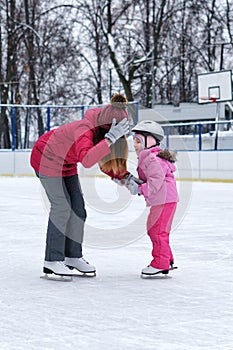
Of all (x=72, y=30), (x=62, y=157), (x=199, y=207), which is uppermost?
(x=72, y=30)

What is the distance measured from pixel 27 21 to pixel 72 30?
221 cm

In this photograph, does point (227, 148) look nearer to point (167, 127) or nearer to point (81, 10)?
point (167, 127)

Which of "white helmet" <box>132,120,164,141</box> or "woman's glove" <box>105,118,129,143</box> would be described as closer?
"woman's glove" <box>105,118,129,143</box>

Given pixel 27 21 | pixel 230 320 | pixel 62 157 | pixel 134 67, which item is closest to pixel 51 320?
pixel 230 320

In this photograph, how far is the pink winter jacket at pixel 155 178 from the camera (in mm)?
3717

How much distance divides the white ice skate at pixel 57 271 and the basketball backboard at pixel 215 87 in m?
17.9

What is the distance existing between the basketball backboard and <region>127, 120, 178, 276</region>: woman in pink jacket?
58.1 feet

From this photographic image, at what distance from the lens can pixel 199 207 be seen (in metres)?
8.68

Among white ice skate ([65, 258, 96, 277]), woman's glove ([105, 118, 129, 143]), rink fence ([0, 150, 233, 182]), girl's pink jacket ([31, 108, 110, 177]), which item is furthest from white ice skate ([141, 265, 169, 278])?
rink fence ([0, 150, 233, 182])

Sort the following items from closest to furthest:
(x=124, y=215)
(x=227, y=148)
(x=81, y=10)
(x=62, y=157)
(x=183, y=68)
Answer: (x=62, y=157)
(x=124, y=215)
(x=227, y=148)
(x=81, y=10)
(x=183, y=68)

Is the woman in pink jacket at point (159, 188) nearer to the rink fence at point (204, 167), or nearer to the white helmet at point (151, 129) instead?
the white helmet at point (151, 129)

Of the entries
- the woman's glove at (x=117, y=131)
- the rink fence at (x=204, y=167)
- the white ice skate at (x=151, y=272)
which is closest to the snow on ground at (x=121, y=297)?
the white ice skate at (x=151, y=272)

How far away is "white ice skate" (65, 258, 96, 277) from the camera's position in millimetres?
3959

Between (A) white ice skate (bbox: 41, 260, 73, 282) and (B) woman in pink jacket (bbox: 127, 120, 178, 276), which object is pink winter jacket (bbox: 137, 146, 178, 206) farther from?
(A) white ice skate (bbox: 41, 260, 73, 282)
